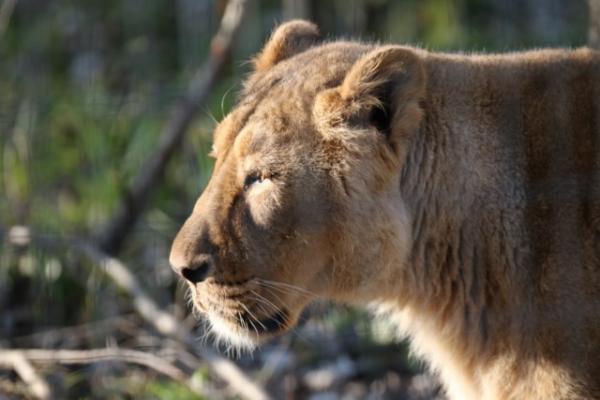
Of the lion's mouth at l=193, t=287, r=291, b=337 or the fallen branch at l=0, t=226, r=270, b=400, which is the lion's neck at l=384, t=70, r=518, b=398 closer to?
the lion's mouth at l=193, t=287, r=291, b=337

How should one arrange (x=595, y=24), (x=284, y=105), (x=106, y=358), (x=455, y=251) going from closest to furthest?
1. (x=455, y=251)
2. (x=284, y=105)
3. (x=106, y=358)
4. (x=595, y=24)

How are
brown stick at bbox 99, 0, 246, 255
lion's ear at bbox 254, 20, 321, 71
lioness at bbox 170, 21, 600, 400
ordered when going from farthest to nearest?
brown stick at bbox 99, 0, 246, 255 < lion's ear at bbox 254, 20, 321, 71 < lioness at bbox 170, 21, 600, 400

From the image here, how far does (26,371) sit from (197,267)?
103cm

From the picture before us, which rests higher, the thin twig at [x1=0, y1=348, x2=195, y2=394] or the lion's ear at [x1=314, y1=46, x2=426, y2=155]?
the lion's ear at [x1=314, y1=46, x2=426, y2=155]

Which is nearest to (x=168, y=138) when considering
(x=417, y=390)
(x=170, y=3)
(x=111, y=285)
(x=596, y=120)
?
(x=111, y=285)

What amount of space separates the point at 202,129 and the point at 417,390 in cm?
168

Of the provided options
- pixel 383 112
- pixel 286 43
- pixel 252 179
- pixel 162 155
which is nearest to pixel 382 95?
pixel 383 112

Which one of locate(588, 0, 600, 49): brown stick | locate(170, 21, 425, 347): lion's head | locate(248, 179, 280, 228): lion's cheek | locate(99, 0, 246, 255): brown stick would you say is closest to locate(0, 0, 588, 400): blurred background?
locate(99, 0, 246, 255): brown stick

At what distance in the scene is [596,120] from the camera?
2.35 metres

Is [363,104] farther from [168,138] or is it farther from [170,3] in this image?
[170,3]

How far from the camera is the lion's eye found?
2.50 metres

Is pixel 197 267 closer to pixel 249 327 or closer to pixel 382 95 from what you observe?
pixel 249 327

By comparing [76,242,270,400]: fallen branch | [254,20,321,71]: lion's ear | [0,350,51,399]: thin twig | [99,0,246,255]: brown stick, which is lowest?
[0,350,51,399]: thin twig

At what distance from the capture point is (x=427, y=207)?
2.44 metres
